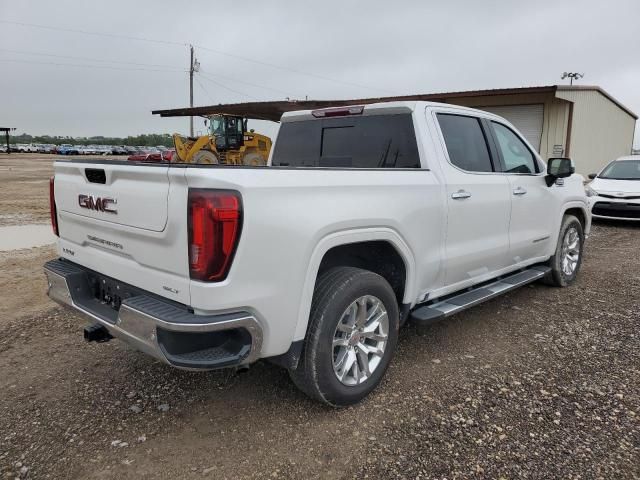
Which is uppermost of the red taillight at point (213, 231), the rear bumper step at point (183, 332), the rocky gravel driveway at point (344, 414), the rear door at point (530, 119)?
the rear door at point (530, 119)

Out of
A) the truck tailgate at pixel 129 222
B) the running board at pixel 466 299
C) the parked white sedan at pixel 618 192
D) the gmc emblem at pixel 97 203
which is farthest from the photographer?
the parked white sedan at pixel 618 192

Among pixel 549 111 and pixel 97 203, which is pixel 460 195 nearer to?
pixel 97 203

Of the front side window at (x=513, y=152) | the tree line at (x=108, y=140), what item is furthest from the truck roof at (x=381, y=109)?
Answer: the tree line at (x=108, y=140)

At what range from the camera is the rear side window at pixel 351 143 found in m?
3.77

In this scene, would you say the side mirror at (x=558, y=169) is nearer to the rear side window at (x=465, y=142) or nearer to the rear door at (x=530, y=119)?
the rear side window at (x=465, y=142)

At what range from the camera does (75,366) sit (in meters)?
Answer: 3.69

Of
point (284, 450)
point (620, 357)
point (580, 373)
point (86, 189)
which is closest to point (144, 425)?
point (284, 450)

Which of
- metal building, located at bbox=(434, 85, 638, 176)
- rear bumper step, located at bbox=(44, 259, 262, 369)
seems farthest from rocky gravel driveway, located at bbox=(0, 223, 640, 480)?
metal building, located at bbox=(434, 85, 638, 176)

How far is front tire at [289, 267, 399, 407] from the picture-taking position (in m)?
2.84

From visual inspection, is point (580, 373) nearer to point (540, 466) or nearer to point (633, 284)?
point (540, 466)

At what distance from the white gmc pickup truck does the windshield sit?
27.1 ft

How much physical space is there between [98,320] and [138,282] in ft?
1.21

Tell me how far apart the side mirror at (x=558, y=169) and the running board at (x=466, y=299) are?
959 mm

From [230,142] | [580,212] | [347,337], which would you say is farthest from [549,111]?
[347,337]
